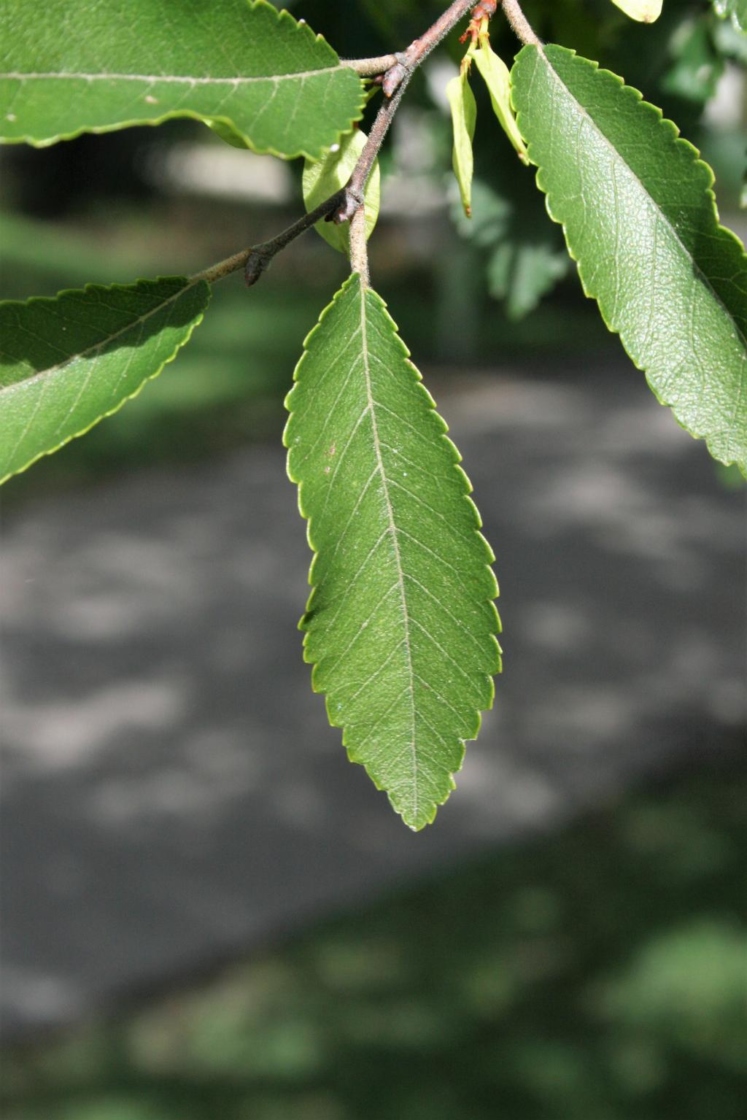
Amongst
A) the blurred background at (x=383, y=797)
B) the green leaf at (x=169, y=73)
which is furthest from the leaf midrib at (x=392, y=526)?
the blurred background at (x=383, y=797)

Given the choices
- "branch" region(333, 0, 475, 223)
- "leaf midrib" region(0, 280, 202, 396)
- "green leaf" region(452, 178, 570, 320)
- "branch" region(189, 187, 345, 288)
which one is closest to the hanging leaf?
"branch" region(333, 0, 475, 223)

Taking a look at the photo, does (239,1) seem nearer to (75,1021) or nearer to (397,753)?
(397,753)

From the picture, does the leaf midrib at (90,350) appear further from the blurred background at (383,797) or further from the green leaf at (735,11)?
the blurred background at (383,797)

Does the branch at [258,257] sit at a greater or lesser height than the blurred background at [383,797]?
greater

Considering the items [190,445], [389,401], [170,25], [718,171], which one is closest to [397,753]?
[389,401]

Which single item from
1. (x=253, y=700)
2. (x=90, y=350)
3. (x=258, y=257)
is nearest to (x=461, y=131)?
(x=258, y=257)

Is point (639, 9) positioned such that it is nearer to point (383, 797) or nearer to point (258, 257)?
point (258, 257)

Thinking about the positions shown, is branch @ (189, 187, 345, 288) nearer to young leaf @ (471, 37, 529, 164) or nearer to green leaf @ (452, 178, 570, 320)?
young leaf @ (471, 37, 529, 164)
